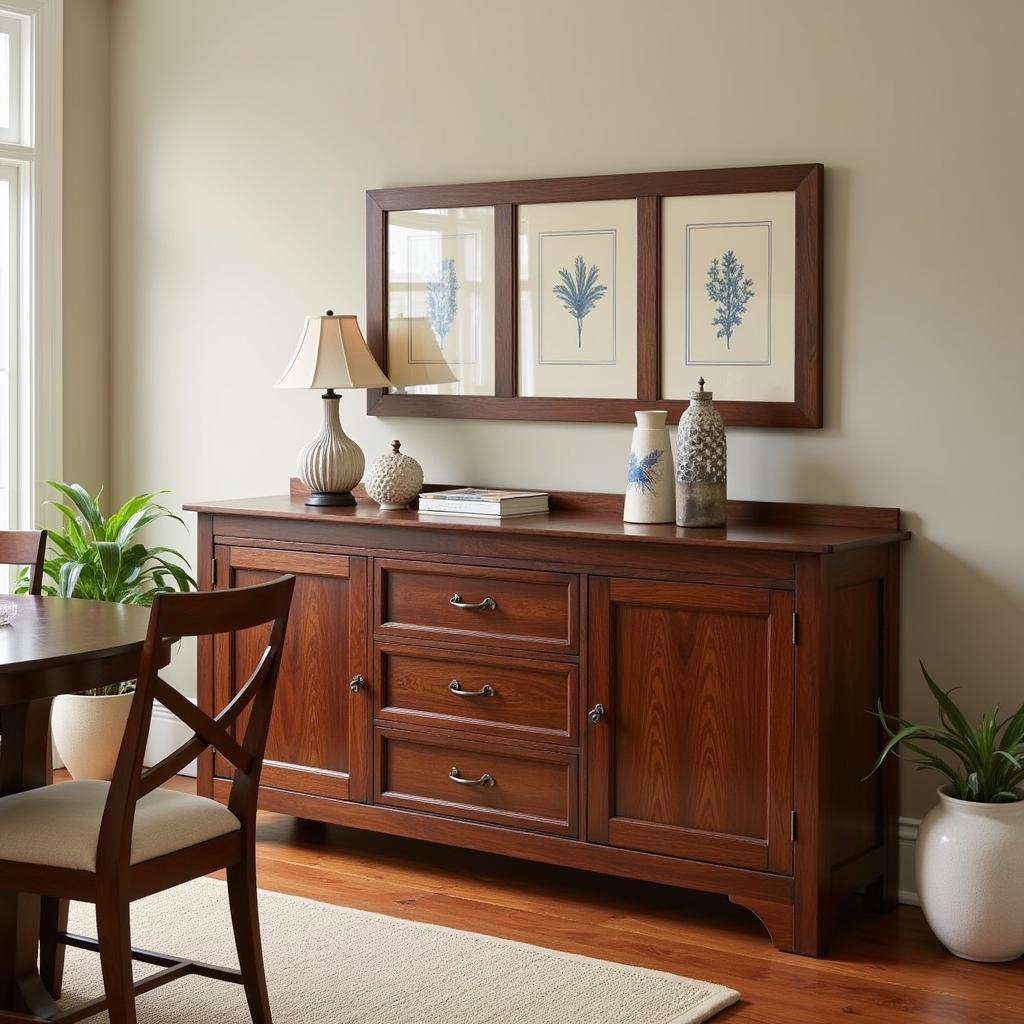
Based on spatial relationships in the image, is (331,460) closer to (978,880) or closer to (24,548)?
(24,548)

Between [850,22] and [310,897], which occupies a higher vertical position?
[850,22]

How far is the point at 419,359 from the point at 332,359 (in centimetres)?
28

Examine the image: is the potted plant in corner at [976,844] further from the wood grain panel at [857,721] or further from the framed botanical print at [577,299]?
the framed botanical print at [577,299]

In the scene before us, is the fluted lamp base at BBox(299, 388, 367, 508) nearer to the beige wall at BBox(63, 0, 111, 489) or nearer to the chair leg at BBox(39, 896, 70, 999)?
the beige wall at BBox(63, 0, 111, 489)

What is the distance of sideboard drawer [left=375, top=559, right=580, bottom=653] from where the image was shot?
3.50 m

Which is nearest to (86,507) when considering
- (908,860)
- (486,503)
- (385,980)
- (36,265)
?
(36,265)

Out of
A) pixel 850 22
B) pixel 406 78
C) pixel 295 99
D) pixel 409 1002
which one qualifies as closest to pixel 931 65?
pixel 850 22

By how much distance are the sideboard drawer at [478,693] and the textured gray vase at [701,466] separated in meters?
0.47

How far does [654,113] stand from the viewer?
12.5 ft

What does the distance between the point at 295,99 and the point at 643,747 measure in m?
2.25

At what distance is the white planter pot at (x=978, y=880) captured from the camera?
3137mm

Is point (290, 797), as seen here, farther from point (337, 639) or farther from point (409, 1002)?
point (409, 1002)

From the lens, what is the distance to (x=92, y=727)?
4328mm

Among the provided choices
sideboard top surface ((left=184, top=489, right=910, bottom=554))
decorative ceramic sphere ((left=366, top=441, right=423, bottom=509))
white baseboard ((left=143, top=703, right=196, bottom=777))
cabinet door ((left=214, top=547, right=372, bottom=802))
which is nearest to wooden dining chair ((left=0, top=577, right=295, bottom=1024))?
sideboard top surface ((left=184, top=489, right=910, bottom=554))
